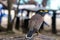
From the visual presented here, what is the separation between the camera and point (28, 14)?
11023 millimetres

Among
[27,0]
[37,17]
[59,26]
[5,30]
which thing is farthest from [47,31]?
[37,17]

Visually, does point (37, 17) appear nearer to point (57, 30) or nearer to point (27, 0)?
point (57, 30)

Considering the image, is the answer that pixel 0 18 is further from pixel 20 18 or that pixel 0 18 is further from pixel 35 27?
pixel 35 27

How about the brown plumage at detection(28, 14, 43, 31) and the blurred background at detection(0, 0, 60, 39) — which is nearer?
the brown plumage at detection(28, 14, 43, 31)

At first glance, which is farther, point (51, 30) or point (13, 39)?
point (51, 30)

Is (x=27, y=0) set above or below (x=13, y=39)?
above

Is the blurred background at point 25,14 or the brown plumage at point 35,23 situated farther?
the blurred background at point 25,14

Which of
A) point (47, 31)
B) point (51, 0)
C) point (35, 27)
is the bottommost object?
point (47, 31)

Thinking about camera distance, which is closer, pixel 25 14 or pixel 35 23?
pixel 35 23

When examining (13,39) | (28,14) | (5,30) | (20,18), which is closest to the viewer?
(13,39)

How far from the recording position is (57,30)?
9.83 meters

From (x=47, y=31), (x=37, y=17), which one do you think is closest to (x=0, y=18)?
(x=47, y=31)

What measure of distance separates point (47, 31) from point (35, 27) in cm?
543

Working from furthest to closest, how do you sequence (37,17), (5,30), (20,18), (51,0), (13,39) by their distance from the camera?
(51,0)
(20,18)
(5,30)
(37,17)
(13,39)
